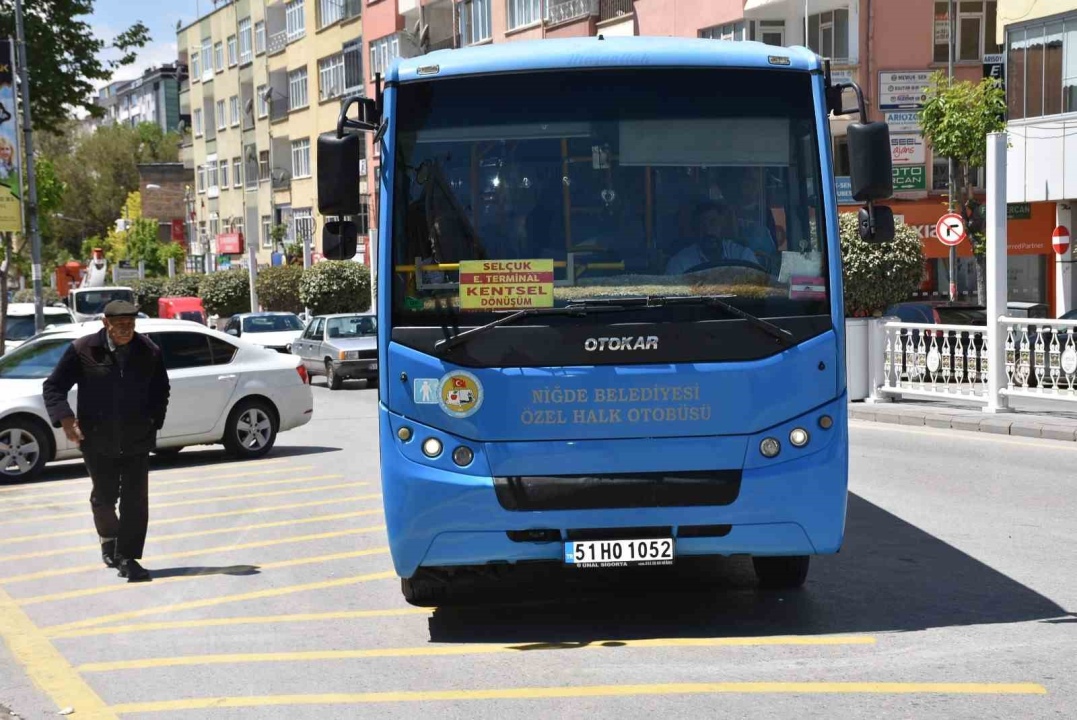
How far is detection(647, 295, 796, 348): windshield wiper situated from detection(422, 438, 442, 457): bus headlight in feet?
4.06

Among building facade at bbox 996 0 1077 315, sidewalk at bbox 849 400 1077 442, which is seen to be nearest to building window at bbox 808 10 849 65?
building facade at bbox 996 0 1077 315

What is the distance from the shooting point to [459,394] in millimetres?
7270

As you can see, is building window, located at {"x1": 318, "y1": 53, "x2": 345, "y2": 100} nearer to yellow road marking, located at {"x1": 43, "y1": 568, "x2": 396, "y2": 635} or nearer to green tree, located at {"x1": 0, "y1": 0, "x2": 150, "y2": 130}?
green tree, located at {"x1": 0, "y1": 0, "x2": 150, "y2": 130}

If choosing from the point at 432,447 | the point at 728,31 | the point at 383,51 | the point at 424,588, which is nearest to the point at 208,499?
the point at 424,588

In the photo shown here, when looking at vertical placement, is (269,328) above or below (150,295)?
below

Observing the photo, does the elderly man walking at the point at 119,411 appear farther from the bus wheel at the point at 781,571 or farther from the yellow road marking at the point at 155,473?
the yellow road marking at the point at 155,473

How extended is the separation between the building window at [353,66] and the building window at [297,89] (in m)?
5.45

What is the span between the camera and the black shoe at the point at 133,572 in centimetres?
970

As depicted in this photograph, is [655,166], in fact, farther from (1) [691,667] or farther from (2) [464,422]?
(1) [691,667]

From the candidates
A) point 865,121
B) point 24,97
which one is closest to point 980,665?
point 865,121

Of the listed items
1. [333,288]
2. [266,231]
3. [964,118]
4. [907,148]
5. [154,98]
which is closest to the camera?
[964,118]

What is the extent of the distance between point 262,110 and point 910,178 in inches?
1710

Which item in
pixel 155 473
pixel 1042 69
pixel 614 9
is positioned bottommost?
pixel 155 473

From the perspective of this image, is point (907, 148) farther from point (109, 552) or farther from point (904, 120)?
point (109, 552)
